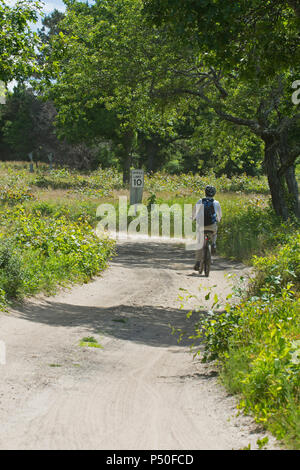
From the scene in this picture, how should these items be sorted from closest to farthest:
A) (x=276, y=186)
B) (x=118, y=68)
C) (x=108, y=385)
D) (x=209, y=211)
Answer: (x=108, y=385) < (x=209, y=211) < (x=118, y=68) < (x=276, y=186)

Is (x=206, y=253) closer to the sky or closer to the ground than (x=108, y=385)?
closer to the sky

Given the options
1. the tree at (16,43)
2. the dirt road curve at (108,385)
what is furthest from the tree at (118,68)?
the dirt road curve at (108,385)

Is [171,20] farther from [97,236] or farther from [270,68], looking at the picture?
[97,236]

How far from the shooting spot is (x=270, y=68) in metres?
10.9

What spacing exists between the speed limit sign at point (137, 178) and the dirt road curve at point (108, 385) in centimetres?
1539

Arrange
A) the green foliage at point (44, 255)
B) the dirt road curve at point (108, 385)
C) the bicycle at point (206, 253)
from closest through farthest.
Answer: the dirt road curve at point (108, 385) < the green foliage at point (44, 255) < the bicycle at point (206, 253)

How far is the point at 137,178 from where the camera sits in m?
26.4

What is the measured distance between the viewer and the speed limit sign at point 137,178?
2608 centimetres

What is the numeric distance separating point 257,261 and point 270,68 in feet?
11.7

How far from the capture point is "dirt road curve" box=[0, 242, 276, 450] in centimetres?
438

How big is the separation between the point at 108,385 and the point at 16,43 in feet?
30.0

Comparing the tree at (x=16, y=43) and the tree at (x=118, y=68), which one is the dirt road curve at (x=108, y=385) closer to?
the tree at (x=16, y=43)

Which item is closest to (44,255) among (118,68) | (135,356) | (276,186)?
(135,356)

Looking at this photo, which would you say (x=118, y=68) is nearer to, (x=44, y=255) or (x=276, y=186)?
(x=276, y=186)
